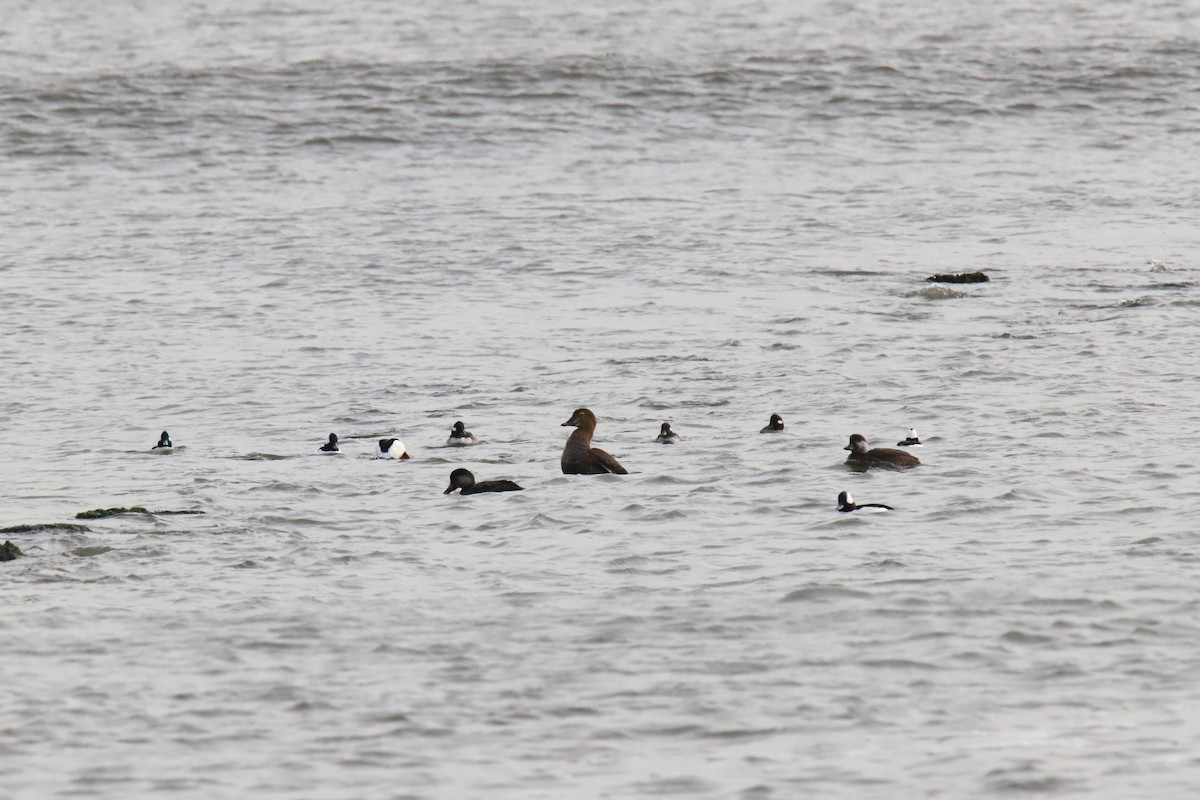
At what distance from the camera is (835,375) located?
853 inches

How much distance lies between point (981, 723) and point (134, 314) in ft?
59.7

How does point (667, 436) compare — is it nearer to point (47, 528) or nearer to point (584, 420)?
point (584, 420)

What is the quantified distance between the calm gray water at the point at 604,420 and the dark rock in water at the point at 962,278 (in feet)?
1.36

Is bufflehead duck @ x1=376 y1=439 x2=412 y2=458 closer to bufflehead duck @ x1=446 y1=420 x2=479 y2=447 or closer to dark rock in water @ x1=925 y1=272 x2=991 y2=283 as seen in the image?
bufflehead duck @ x1=446 y1=420 x2=479 y2=447

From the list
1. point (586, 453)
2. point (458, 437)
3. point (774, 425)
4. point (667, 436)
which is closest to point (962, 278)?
point (774, 425)

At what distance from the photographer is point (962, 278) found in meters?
26.6

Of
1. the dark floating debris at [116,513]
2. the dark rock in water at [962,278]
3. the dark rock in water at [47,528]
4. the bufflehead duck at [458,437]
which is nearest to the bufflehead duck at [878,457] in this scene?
the bufflehead duck at [458,437]

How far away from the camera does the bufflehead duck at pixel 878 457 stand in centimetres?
1684

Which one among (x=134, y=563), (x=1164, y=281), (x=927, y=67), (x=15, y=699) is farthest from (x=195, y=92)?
(x=15, y=699)

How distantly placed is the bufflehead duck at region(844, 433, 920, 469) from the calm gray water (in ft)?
0.73

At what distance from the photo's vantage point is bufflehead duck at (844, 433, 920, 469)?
55.3 ft

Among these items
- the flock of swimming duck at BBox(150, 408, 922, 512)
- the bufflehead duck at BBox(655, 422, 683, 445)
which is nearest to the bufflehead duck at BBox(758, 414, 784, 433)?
the flock of swimming duck at BBox(150, 408, 922, 512)

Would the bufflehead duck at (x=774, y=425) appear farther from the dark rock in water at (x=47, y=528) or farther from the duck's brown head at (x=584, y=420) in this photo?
the dark rock in water at (x=47, y=528)

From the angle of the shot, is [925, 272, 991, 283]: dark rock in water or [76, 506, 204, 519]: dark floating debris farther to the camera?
[925, 272, 991, 283]: dark rock in water
